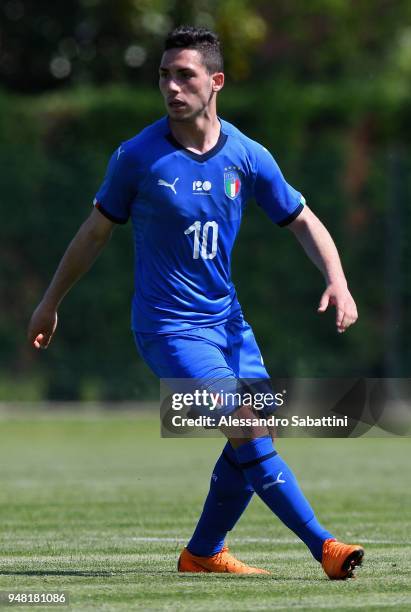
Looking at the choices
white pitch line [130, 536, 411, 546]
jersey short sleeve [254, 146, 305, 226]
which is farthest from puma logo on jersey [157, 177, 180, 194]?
white pitch line [130, 536, 411, 546]

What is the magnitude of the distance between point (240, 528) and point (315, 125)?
50.7ft

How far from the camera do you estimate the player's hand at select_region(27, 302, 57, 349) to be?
671 centimetres

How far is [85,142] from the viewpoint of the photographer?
23.2 meters

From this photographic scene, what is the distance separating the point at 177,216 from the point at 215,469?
3.82ft

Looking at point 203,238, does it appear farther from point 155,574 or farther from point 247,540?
point 247,540

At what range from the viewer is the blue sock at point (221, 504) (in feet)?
22.2

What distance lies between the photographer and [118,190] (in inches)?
258

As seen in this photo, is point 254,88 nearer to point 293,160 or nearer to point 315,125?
point 315,125

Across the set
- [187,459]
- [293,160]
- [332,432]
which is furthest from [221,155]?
[293,160]

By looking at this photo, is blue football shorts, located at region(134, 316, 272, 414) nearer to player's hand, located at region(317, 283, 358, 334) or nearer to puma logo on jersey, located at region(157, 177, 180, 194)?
player's hand, located at region(317, 283, 358, 334)

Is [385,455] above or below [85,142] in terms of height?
below

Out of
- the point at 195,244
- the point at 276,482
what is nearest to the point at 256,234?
the point at 195,244

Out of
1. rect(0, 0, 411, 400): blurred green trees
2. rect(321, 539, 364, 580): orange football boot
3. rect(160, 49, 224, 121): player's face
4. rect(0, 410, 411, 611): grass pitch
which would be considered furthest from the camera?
rect(0, 0, 411, 400): blurred green trees

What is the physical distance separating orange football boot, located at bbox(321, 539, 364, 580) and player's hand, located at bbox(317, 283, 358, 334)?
0.88 metres
